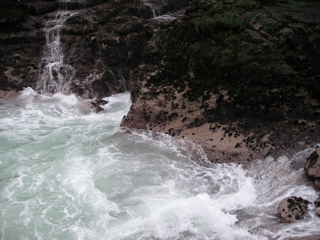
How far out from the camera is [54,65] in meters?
20.9

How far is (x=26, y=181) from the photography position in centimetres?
1122

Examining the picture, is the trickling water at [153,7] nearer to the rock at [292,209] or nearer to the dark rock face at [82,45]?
the dark rock face at [82,45]

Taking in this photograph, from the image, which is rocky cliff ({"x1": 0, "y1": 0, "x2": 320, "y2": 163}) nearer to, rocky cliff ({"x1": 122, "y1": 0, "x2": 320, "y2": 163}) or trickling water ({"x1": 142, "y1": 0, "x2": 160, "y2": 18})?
rocky cliff ({"x1": 122, "y1": 0, "x2": 320, "y2": 163})

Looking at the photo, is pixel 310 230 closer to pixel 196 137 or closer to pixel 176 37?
pixel 196 137

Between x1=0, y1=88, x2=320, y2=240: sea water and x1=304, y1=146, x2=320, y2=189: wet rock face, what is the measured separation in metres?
0.31

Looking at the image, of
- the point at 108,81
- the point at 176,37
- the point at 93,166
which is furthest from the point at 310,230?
the point at 108,81

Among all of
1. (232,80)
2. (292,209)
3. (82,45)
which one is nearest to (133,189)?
(292,209)

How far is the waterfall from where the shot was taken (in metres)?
20.1

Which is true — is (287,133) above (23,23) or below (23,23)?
below

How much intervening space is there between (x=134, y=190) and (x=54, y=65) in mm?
13841

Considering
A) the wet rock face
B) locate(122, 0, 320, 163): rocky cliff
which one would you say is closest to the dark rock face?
locate(122, 0, 320, 163): rocky cliff

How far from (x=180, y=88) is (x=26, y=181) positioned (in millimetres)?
7995

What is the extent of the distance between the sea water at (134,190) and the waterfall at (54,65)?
5.79m

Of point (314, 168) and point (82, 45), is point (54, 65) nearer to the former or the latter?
point (82, 45)
